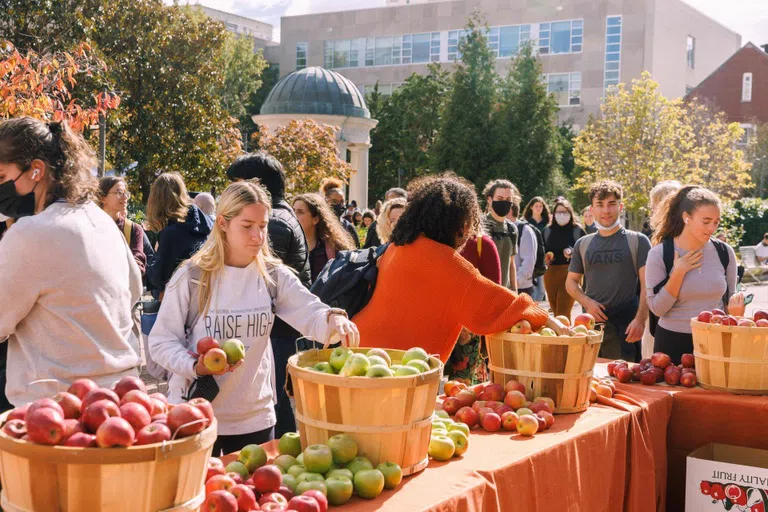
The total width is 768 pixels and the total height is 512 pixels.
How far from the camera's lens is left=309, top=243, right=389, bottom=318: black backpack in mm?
4090

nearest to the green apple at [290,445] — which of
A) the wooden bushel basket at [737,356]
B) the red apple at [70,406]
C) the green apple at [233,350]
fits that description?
the green apple at [233,350]

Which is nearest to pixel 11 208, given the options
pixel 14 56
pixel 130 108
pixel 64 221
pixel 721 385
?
pixel 64 221

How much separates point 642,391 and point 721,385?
0.44 meters

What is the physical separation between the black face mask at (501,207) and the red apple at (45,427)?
19.6 ft

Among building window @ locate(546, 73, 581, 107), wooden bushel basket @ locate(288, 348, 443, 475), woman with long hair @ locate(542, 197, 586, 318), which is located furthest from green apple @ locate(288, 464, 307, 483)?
building window @ locate(546, 73, 581, 107)

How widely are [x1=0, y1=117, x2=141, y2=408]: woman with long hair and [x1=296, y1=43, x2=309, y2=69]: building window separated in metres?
61.5

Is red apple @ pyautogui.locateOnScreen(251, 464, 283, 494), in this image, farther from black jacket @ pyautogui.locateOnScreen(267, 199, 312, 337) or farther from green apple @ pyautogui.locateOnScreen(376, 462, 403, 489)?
black jacket @ pyautogui.locateOnScreen(267, 199, 312, 337)

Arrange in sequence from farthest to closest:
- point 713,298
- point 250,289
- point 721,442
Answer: point 713,298
point 721,442
point 250,289

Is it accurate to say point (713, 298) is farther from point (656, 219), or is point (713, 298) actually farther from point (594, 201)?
point (594, 201)

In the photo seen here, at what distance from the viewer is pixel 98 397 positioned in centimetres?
204

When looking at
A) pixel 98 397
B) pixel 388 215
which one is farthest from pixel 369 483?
pixel 388 215

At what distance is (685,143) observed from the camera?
32.4 metres

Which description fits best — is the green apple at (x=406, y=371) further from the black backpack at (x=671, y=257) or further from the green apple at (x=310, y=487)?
the black backpack at (x=671, y=257)

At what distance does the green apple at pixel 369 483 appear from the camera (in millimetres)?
2557
